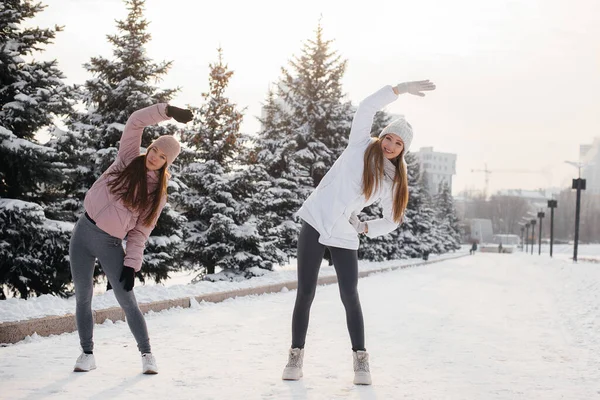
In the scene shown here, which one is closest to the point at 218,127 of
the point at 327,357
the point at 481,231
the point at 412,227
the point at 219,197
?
the point at 219,197

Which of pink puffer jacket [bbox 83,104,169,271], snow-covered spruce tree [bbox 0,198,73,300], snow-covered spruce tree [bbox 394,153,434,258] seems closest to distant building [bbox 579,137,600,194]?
snow-covered spruce tree [bbox 394,153,434,258]

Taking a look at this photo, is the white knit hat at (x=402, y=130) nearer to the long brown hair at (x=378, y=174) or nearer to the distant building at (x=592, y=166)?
the long brown hair at (x=378, y=174)

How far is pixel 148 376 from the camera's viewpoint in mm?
4359

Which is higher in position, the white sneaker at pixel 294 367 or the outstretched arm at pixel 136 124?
the outstretched arm at pixel 136 124

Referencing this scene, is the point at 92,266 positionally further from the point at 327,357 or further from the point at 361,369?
the point at 327,357

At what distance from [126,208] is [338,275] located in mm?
1633

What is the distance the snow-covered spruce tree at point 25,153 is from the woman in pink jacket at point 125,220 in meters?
5.51

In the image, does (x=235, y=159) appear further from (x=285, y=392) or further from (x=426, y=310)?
(x=285, y=392)

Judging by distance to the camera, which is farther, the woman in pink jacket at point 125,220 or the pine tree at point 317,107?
the pine tree at point 317,107

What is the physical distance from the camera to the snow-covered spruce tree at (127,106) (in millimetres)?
13008

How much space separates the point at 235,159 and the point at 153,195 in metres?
12.8

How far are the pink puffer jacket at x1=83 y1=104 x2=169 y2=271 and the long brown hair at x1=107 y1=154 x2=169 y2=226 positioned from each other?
0.04 meters

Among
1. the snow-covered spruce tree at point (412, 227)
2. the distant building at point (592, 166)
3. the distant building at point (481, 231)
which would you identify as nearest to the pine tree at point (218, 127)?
the snow-covered spruce tree at point (412, 227)

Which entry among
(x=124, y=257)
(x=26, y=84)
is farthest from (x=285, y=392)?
(x=26, y=84)
